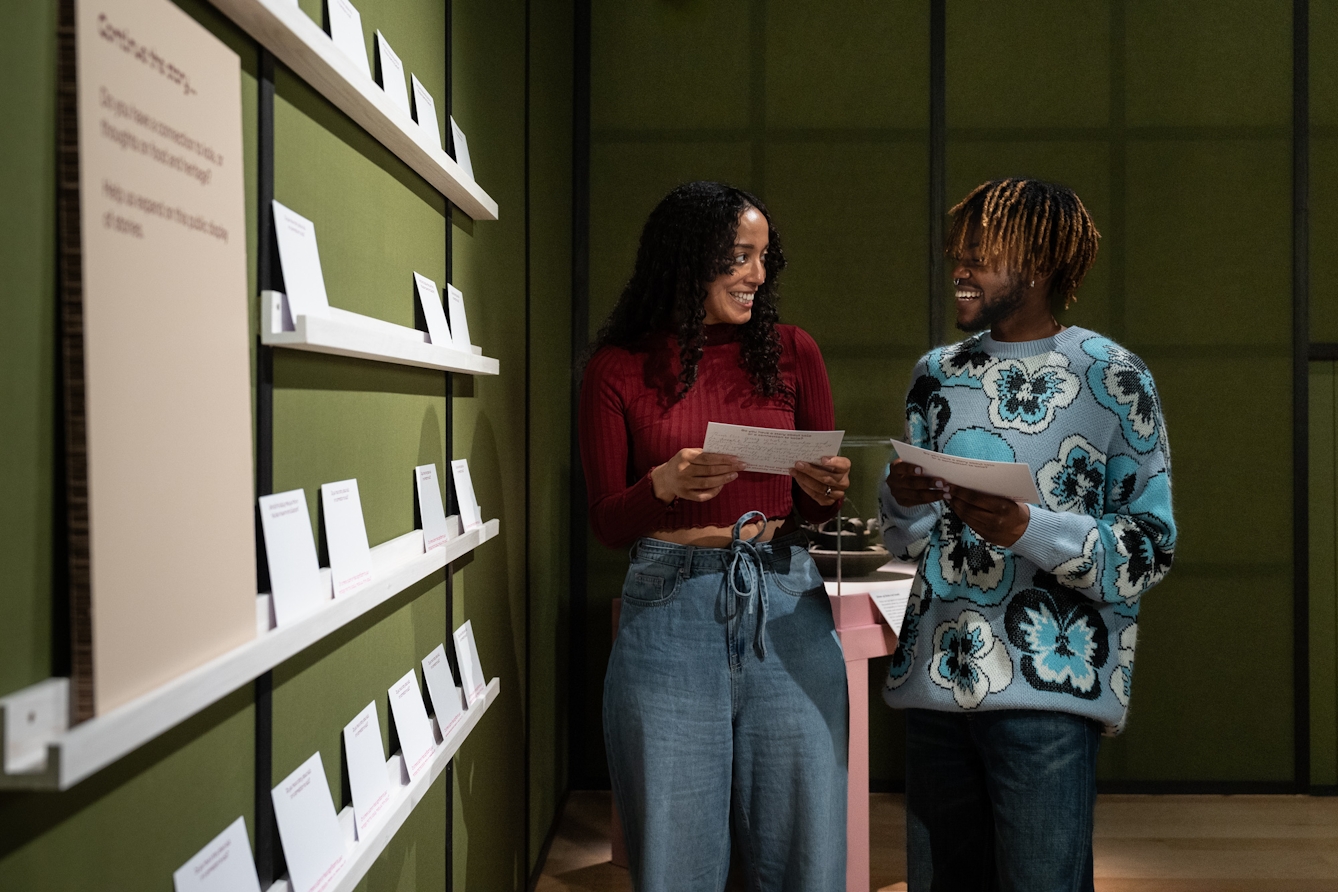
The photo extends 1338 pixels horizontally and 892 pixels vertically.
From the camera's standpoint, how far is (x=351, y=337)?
1131 millimetres

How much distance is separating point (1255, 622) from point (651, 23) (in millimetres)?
2978

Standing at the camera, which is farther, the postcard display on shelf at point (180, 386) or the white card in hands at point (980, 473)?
the white card in hands at point (980, 473)

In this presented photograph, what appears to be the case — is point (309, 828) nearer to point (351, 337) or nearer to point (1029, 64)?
point (351, 337)

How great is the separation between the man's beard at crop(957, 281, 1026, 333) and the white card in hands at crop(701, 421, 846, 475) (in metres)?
0.29

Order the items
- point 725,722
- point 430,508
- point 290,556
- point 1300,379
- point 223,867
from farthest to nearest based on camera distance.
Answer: point 1300,379, point 430,508, point 725,722, point 290,556, point 223,867

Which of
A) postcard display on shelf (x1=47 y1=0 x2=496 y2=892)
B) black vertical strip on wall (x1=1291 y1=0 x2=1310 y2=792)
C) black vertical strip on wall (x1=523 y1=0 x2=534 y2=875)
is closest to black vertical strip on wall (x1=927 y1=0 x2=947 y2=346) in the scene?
black vertical strip on wall (x1=1291 y1=0 x2=1310 y2=792)

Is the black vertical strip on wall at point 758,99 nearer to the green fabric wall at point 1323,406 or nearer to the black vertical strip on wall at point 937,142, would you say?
the black vertical strip on wall at point 937,142

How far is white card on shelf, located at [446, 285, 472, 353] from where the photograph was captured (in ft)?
5.82

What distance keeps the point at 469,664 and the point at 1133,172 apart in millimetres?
2893

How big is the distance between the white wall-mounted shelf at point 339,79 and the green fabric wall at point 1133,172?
1.96m

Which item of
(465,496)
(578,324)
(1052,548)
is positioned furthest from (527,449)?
(1052,548)

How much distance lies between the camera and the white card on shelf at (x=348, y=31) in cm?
117

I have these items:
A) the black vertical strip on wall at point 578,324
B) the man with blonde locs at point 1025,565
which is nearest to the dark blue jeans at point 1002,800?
the man with blonde locs at point 1025,565

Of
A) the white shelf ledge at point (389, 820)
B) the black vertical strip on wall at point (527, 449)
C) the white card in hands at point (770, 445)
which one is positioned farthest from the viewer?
the black vertical strip on wall at point (527, 449)
